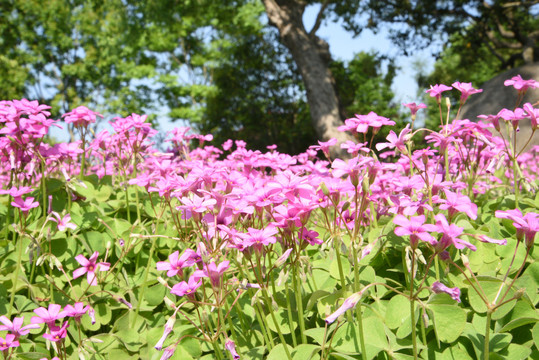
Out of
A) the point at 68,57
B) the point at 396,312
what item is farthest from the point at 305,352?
the point at 68,57

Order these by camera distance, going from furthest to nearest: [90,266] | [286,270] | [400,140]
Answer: [90,266] → [400,140] → [286,270]

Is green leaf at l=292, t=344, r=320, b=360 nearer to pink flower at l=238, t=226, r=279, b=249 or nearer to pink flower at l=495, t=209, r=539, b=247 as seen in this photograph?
pink flower at l=238, t=226, r=279, b=249

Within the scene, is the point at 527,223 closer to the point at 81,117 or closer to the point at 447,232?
the point at 447,232

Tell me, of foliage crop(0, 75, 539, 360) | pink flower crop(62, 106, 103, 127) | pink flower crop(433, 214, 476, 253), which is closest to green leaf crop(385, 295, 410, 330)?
foliage crop(0, 75, 539, 360)

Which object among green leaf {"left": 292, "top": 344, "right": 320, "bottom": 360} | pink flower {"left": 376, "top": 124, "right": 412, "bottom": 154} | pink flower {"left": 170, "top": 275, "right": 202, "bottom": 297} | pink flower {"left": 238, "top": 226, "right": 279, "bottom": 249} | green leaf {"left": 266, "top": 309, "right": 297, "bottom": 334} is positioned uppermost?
pink flower {"left": 376, "top": 124, "right": 412, "bottom": 154}

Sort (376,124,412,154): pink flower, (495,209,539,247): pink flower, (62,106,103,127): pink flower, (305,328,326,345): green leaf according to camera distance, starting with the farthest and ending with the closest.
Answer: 1. (62,106,103,127): pink flower
2. (376,124,412,154): pink flower
3. (305,328,326,345): green leaf
4. (495,209,539,247): pink flower

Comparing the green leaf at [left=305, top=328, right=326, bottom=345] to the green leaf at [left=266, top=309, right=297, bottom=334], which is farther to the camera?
the green leaf at [left=266, top=309, right=297, bottom=334]

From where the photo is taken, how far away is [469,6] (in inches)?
623

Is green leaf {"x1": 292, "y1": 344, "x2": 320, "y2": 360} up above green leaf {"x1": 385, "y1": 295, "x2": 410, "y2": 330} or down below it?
below

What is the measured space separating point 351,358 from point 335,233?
1.28 feet

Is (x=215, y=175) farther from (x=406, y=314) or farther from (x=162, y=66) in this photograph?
(x=162, y=66)

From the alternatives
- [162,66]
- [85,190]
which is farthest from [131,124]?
[162,66]

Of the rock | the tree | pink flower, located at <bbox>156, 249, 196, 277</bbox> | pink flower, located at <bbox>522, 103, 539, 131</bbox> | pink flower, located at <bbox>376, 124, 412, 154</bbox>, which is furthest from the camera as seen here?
the tree

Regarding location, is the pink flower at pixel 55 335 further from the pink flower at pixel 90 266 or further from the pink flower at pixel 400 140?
the pink flower at pixel 400 140
